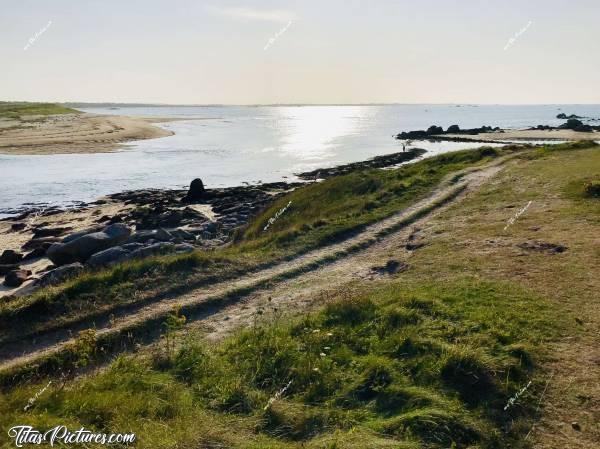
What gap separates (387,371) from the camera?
9.51 metres

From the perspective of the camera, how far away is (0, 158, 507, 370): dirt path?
12.1 m

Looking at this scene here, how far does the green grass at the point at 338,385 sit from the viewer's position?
7758mm

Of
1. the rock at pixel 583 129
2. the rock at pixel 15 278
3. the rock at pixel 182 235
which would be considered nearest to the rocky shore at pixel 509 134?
the rock at pixel 583 129

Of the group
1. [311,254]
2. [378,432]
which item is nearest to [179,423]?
[378,432]

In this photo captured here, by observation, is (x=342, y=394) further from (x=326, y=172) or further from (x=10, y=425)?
(x=326, y=172)

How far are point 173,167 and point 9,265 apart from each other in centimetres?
4370

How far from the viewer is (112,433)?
297 inches

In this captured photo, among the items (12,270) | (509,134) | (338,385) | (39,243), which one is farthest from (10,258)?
(509,134)

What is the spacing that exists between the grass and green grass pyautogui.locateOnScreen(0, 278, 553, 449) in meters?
3.86

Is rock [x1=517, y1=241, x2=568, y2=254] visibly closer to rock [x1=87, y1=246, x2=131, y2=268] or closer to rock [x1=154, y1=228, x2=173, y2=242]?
rock [x1=87, y1=246, x2=131, y2=268]

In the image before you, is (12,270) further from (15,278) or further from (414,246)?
(414,246)

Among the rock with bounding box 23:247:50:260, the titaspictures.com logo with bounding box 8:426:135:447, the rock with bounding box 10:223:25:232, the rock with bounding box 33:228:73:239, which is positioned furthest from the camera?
the rock with bounding box 10:223:25:232

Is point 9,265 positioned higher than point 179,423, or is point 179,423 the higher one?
point 179,423

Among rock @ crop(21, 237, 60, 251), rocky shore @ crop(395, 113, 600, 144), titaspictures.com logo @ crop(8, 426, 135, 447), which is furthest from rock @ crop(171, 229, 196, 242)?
rocky shore @ crop(395, 113, 600, 144)
